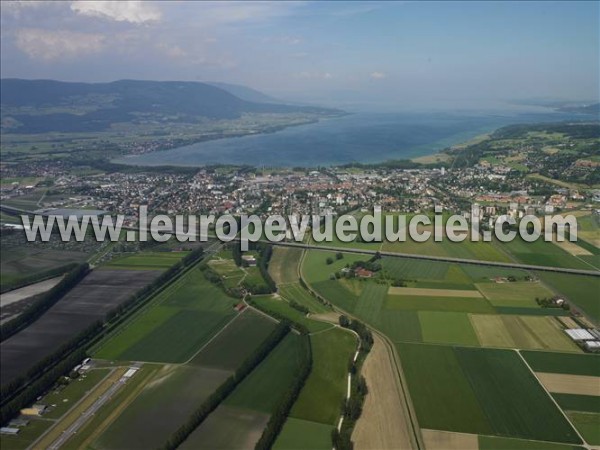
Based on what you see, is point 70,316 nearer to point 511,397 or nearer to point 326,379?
point 326,379

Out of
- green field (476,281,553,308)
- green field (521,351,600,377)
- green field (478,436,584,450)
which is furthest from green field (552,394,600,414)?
green field (476,281,553,308)

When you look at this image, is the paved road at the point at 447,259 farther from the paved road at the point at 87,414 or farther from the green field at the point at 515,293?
the paved road at the point at 87,414

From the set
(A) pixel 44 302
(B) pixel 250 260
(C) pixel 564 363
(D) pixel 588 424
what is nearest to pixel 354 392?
(D) pixel 588 424

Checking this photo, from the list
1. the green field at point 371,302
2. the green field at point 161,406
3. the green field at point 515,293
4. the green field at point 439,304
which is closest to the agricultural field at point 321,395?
the green field at point 371,302

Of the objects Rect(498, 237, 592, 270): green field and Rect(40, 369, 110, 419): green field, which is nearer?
Rect(40, 369, 110, 419): green field

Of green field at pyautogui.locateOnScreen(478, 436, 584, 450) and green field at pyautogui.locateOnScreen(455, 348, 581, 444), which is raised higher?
green field at pyautogui.locateOnScreen(455, 348, 581, 444)

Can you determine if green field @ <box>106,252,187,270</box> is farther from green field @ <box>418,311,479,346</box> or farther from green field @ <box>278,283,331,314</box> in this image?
green field @ <box>418,311,479,346</box>
